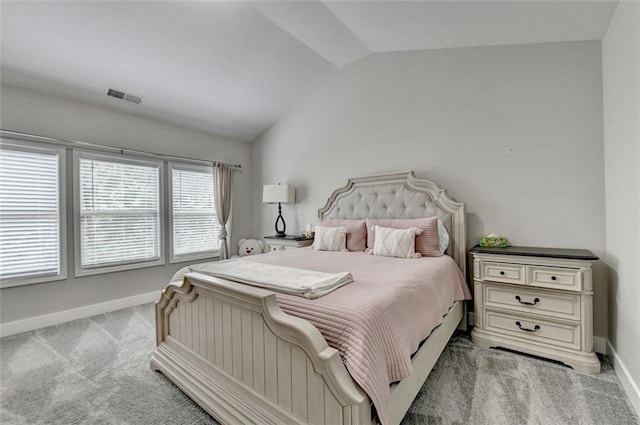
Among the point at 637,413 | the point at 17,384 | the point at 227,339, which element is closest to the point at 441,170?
the point at 637,413

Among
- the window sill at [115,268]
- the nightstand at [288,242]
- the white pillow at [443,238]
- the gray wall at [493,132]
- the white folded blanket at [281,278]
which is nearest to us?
the white folded blanket at [281,278]

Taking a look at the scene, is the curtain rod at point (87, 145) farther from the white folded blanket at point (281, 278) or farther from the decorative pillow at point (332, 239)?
the decorative pillow at point (332, 239)

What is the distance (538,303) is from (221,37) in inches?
147

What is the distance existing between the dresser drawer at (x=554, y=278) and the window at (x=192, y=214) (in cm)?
401

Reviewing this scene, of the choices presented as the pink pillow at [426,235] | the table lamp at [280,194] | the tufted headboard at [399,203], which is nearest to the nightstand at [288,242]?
the table lamp at [280,194]

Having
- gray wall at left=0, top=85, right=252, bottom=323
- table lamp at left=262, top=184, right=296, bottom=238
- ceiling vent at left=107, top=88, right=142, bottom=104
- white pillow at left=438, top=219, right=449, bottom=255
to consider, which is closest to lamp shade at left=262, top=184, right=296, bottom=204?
table lamp at left=262, top=184, right=296, bottom=238

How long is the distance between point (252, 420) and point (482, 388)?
1.46 meters

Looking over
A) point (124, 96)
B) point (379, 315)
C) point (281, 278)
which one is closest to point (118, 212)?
point (124, 96)

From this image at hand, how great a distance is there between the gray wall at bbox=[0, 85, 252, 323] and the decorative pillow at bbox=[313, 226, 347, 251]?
229cm

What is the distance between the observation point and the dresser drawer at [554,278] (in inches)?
82.8

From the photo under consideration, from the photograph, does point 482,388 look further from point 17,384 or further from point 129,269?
point 129,269

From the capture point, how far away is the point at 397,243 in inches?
104

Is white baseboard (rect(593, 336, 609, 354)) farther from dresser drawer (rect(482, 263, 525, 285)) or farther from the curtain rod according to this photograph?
the curtain rod

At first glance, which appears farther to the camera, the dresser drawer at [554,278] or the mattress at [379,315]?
the dresser drawer at [554,278]
